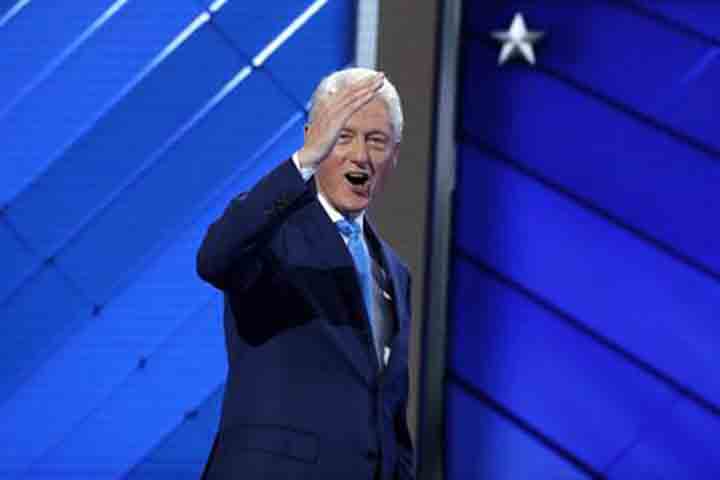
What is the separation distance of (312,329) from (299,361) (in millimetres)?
48

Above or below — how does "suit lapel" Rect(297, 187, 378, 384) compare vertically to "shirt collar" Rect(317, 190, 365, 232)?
below

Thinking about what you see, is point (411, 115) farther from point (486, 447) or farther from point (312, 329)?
point (312, 329)

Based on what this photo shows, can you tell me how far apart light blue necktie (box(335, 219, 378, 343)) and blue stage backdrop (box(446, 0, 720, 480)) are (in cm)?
272

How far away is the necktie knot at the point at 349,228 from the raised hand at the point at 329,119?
0.51 ft

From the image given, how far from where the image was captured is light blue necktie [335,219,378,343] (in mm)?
2162

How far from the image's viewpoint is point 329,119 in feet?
6.53

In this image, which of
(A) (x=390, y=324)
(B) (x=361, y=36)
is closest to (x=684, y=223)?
(B) (x=361, y=36)

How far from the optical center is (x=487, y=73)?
4.89 metres

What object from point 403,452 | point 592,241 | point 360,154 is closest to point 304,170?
point 360,154

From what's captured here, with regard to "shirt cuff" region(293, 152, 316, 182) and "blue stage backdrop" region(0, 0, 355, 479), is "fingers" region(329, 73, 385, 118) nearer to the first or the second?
"shirt cuff" region(293, 152, 316, 182)

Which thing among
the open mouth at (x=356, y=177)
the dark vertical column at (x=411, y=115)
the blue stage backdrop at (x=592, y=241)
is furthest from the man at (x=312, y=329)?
the blue stage backdrop at (x=592, y=241)

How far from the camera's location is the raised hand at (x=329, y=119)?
1987 mm

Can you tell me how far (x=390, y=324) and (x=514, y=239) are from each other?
8.91 feet

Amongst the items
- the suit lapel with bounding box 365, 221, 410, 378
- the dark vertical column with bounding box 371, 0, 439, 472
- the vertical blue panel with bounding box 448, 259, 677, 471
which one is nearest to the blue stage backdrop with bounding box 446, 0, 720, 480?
the vertical blue panel with bounding box 448, 259, 677, 471
